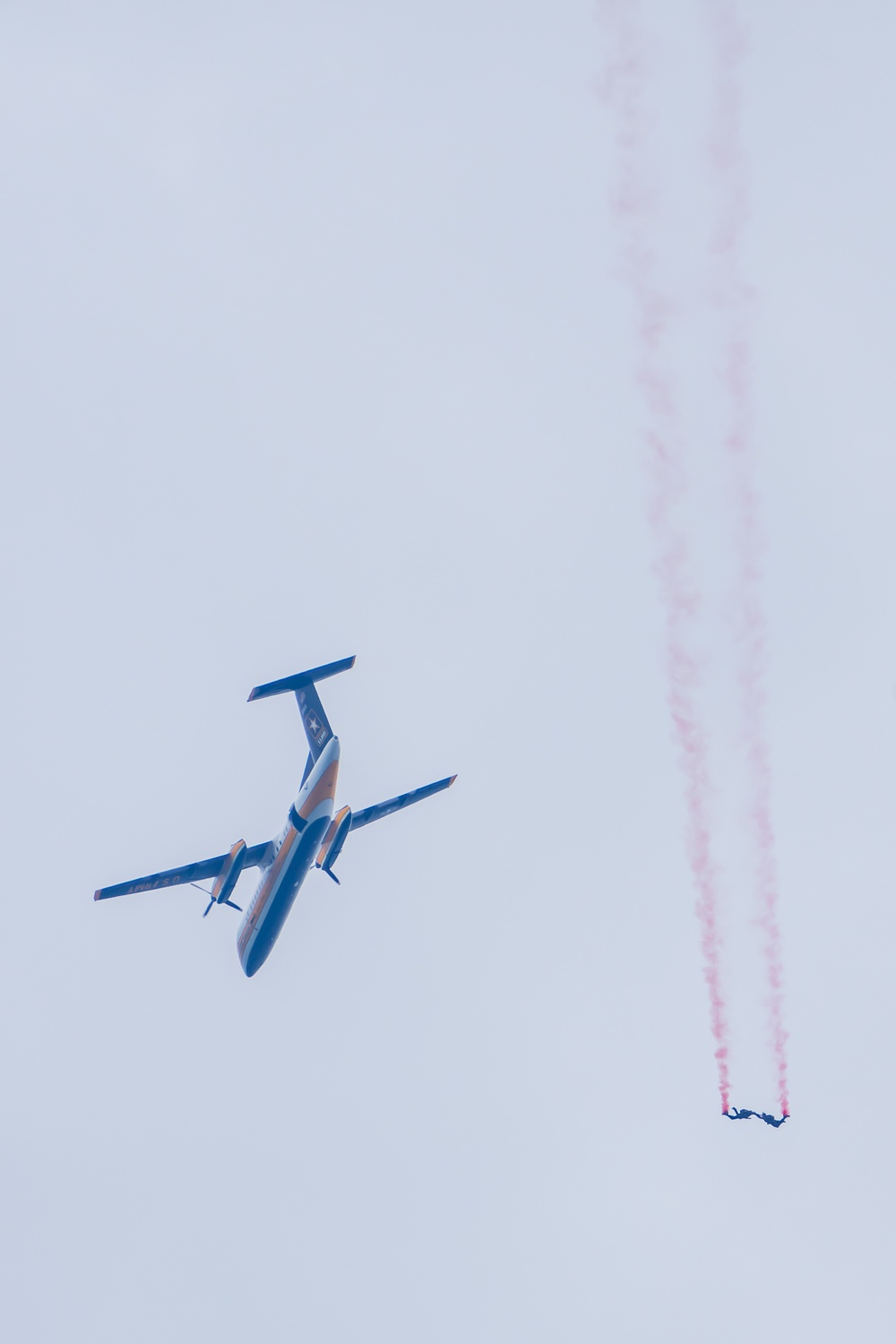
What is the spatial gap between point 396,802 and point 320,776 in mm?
8159

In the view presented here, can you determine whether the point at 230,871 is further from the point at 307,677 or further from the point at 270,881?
the point at 307,677

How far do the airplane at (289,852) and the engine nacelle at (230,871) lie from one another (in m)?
0.03

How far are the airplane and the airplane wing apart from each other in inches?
1.3

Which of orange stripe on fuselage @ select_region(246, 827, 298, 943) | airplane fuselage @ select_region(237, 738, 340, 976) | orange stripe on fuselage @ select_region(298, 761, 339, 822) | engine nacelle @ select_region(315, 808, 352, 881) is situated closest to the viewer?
orange stripe on fuselage @ select_region(298, 761, 339, 822)

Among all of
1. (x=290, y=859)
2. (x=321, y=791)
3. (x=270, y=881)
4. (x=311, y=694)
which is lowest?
(x=270, y=881)

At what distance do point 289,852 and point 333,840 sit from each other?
2372mm

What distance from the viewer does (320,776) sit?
41375 millimetres

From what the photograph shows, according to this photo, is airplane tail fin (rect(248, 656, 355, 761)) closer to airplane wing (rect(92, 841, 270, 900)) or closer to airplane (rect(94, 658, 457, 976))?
airplane (rect(94, 658, 457, 976))

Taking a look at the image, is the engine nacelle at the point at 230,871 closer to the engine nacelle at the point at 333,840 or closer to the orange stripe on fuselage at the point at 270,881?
the orange stripe on fuselage at the point at 270,881

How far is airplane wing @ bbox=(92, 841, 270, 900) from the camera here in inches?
1761

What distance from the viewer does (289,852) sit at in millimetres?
42719

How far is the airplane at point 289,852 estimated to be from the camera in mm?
41812

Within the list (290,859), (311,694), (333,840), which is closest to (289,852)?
(290,859)

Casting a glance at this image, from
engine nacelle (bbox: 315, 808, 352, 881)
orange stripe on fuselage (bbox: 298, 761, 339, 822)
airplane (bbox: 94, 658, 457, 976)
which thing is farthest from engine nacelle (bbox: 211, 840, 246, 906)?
orange stripe on fuselage (bbox: 298, 761, 339, 822)
